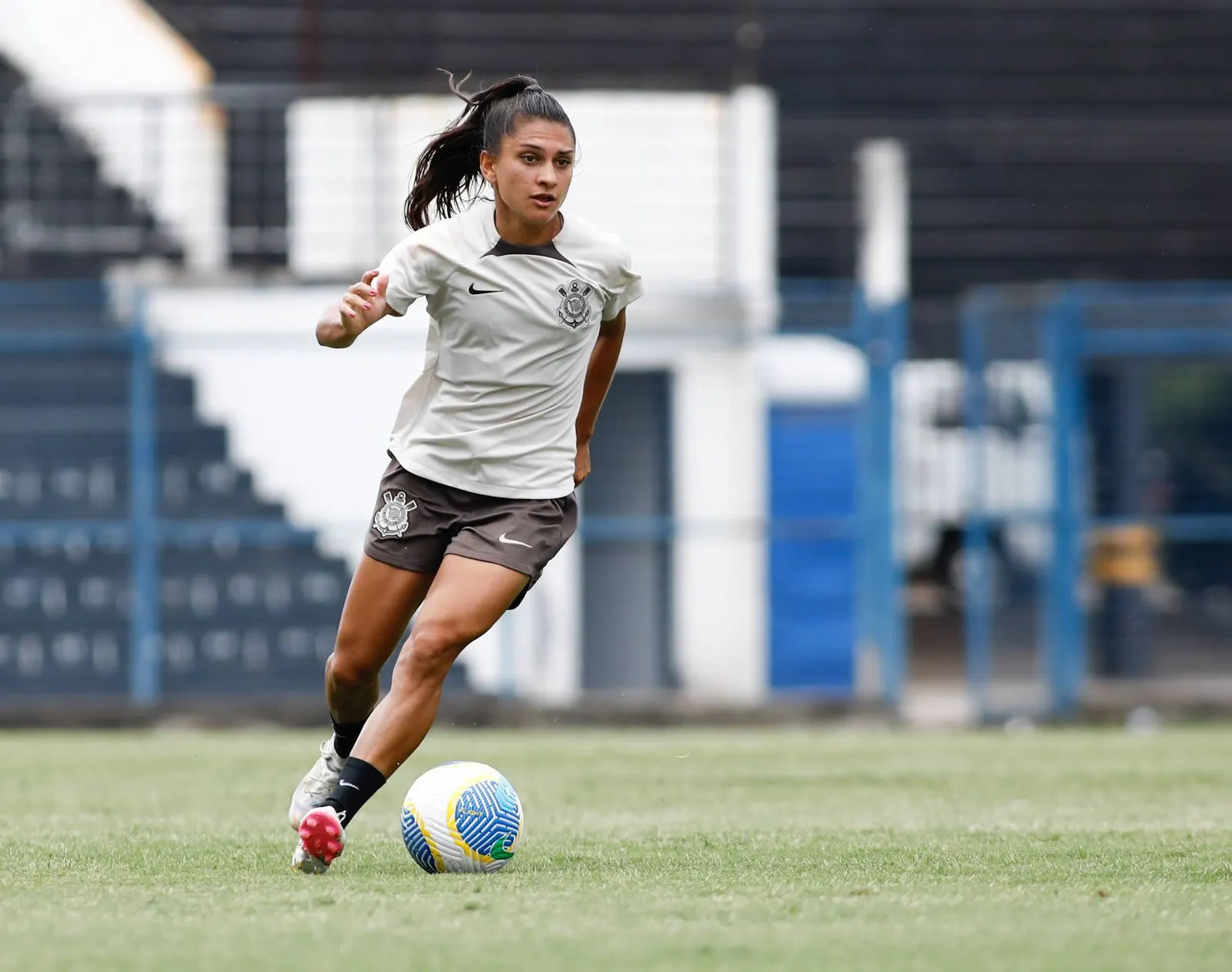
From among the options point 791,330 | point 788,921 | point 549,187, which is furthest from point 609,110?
point 788,921

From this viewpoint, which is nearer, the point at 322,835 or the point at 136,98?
the point at 322,835

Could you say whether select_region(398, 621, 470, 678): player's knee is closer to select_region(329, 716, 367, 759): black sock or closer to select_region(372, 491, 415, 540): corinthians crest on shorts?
select_region(372, 491, 415, 540): corinthians crest on shorts

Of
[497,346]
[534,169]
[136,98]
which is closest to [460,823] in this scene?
[497,346]

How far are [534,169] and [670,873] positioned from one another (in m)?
1.88

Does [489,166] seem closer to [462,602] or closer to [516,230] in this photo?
[516,230]

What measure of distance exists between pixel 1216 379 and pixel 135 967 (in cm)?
1160

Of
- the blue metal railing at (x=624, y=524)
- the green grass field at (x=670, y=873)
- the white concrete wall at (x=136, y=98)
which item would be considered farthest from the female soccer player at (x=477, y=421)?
the white concrete wall at (x=136, y=98)

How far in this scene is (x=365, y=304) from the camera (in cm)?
528

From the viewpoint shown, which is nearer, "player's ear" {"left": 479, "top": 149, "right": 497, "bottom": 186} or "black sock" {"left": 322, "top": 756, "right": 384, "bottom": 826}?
"black sock" {"left": 322, "top": 756, "right": 384, "bottom": 826}

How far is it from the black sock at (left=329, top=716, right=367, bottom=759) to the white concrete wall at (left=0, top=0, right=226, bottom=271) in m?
9.39

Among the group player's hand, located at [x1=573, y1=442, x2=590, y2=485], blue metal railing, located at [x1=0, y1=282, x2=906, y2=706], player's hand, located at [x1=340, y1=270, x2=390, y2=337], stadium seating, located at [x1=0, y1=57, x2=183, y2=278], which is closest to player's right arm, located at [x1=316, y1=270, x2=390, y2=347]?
player's hand, located at [x1=340, y1=270, x2=390, y2=337]

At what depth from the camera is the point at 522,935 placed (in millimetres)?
4199

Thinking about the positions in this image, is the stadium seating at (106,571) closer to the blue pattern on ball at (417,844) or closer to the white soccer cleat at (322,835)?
the blue pattern on ball at (417,844)

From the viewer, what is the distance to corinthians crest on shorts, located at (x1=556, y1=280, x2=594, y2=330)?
567 centimetres
